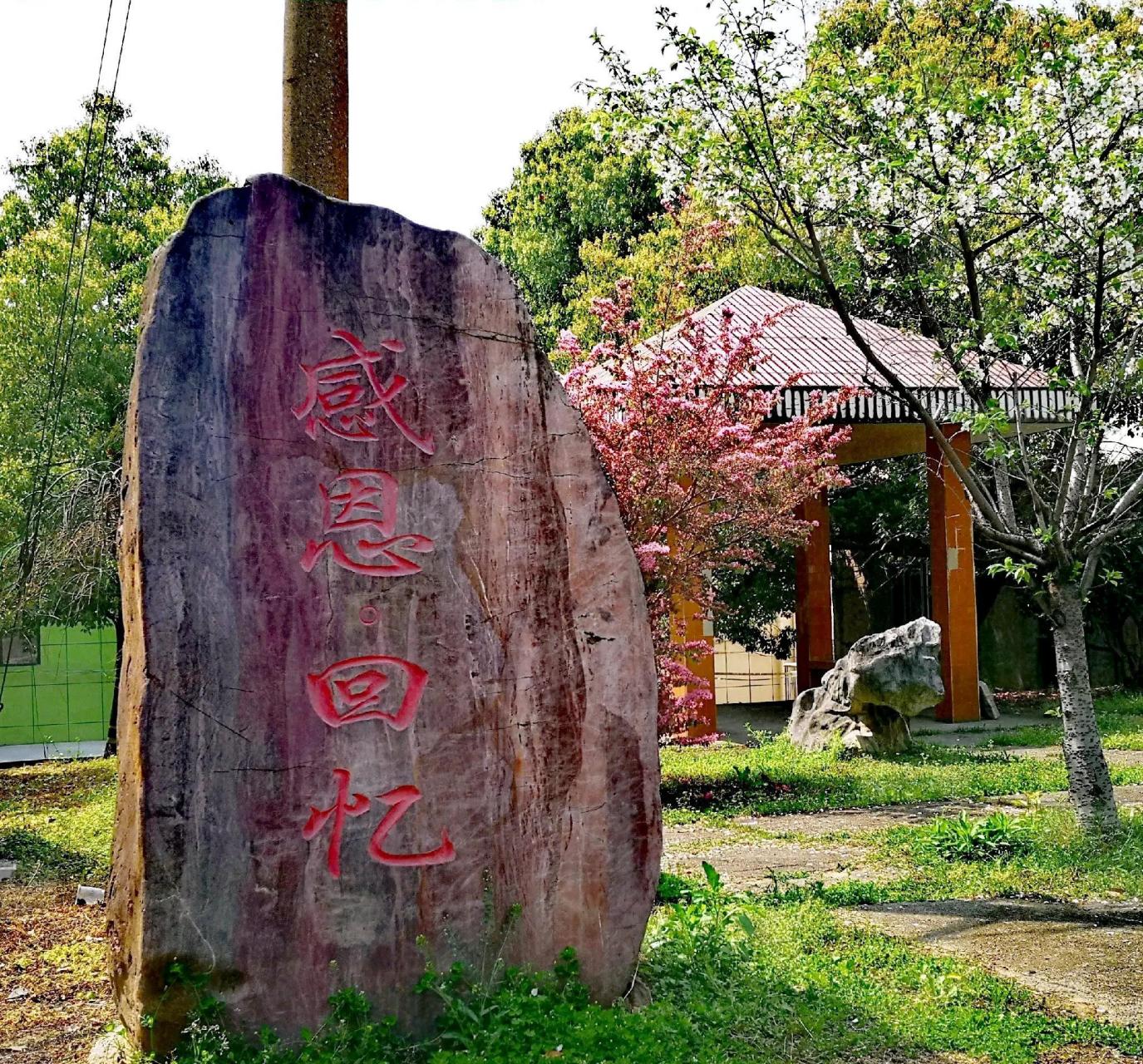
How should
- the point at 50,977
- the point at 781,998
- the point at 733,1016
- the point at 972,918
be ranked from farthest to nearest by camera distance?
the point at 972,918 → the point at 50,977 → the point at 781,998 → the point at 733,1016

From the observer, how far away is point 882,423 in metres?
13.2

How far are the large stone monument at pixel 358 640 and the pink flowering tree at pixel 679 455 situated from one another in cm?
386

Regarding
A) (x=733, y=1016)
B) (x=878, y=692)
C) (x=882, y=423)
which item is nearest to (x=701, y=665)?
(x=878, y=692)

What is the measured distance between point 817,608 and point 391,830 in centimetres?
1096

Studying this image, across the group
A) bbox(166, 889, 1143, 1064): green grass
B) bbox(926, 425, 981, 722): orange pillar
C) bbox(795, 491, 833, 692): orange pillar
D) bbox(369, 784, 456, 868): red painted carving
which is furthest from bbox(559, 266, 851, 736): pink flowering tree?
bbox(795, 491, 833, 692): orange pillar

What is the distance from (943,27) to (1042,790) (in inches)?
423

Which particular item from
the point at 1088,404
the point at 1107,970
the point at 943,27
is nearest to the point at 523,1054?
the point at 1107,970

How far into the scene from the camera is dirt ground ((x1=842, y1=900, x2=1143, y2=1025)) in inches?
179

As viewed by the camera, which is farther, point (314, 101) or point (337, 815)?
point (314, 101)

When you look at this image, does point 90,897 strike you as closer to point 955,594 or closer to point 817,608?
point 817,608

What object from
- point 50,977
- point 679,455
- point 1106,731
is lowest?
point 50,977

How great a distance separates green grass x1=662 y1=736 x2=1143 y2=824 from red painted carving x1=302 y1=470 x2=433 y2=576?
15.9 ft

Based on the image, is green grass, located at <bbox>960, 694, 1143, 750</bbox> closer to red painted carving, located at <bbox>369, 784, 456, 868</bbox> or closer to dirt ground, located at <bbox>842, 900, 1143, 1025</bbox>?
dirt ground, located at <bbox>842, 900, 1143, 1025</bbox>

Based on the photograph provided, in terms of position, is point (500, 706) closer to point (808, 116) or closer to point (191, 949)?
point (191, 949)
